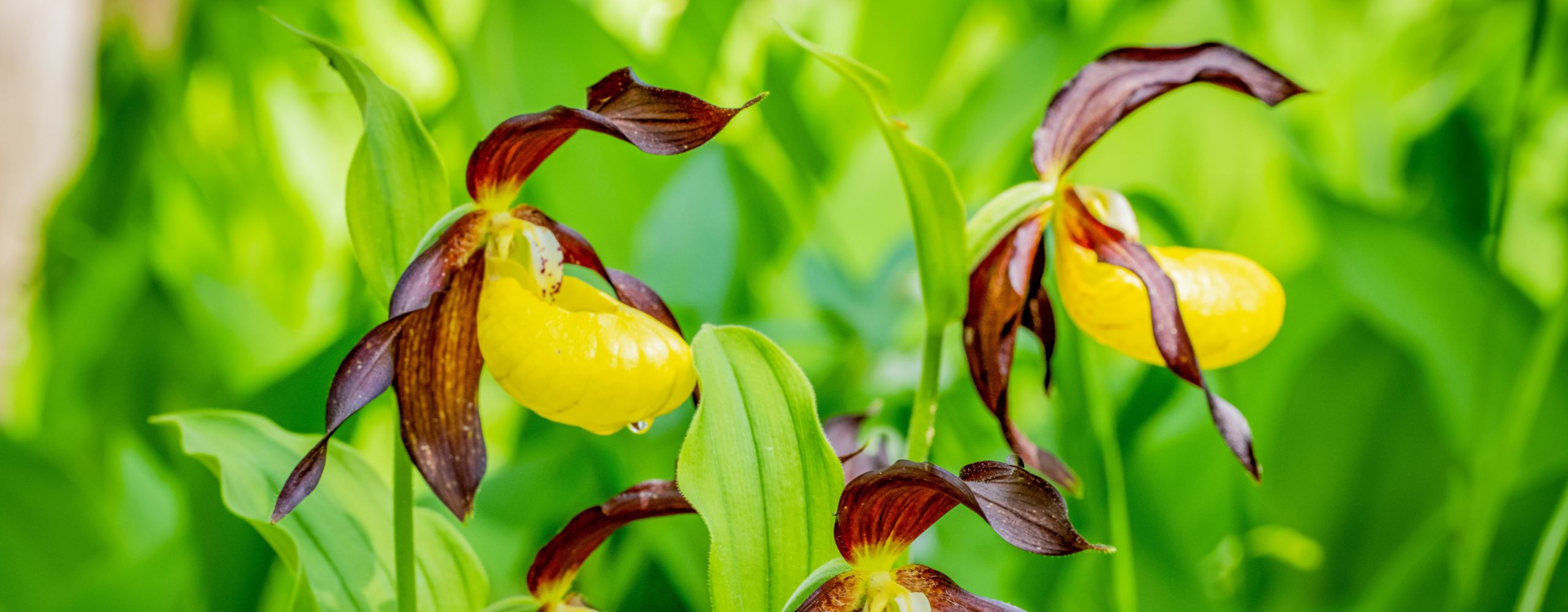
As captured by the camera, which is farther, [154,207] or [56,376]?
[154,207]

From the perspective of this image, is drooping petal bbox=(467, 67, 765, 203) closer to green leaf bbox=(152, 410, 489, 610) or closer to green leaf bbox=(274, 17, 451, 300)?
green leaf bbox=(274, 17, 451, 300)

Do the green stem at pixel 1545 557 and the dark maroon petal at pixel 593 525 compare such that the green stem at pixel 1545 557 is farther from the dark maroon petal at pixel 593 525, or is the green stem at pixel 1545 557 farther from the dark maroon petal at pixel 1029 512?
→ the dark maroon petal at pixel 593 525

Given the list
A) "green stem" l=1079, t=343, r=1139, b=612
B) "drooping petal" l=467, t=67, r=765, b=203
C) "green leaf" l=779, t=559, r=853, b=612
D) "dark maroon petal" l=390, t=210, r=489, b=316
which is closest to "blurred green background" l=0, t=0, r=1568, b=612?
"green stem" l=1079, t=343, r=1139, b=612

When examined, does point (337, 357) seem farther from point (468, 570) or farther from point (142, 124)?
point (142, 124)

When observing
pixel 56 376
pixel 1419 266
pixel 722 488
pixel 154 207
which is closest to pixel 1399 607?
pixel 1419 266

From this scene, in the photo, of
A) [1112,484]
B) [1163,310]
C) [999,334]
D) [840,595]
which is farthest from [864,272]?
[840,595]

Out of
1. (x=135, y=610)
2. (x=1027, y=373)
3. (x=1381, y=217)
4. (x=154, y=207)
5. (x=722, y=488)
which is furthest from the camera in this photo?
(x=154, y=207)

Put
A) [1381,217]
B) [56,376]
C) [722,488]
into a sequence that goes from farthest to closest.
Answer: [56,376]
[1381,217]
[722,488]
